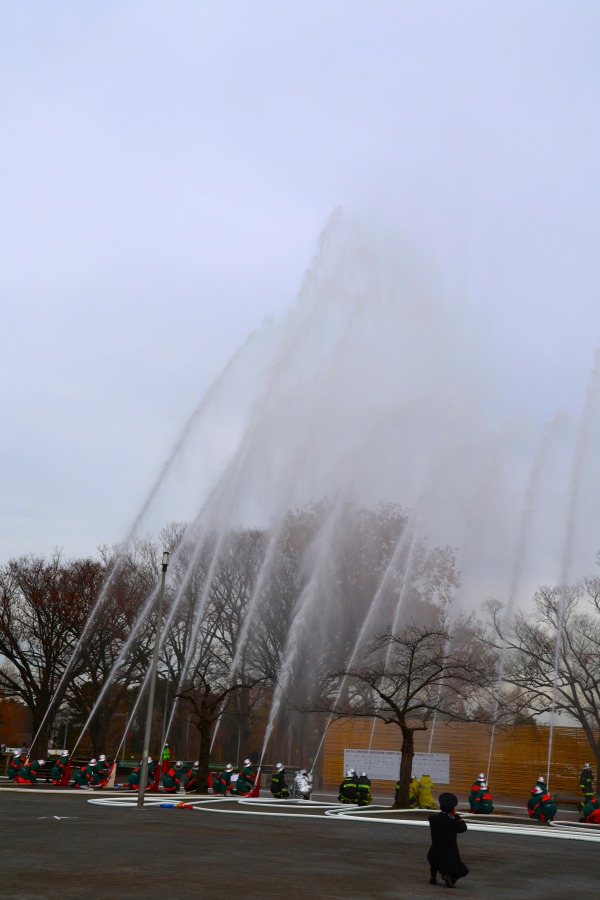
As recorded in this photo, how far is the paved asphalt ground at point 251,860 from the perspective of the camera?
1173 cm

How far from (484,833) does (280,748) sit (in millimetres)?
33777

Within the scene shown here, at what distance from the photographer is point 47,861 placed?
13805 millimetres

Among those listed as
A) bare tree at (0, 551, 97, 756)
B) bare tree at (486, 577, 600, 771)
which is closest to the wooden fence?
bare tree at (486, 577, 600, 771)

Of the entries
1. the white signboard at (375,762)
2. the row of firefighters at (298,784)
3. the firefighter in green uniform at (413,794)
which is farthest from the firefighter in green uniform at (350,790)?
the white signboard at (375,762)

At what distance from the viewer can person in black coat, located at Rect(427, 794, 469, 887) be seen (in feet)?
43.4

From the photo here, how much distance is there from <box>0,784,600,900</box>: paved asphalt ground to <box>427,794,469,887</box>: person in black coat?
0.29 m

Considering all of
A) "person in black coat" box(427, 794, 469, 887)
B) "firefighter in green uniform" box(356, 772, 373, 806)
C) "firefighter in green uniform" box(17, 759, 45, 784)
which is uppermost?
"person in black coat" box(427, 794, 469, 887)

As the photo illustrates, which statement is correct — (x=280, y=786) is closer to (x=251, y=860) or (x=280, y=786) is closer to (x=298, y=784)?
(x=298, y=784)

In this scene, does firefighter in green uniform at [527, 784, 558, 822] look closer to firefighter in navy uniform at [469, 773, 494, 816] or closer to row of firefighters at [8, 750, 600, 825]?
row of firefighters at [8, 750, 600, 825]

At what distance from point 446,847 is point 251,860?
3.51 meters

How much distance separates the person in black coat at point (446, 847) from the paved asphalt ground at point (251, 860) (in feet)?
0.96

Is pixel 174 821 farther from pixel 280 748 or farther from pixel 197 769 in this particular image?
pixel 280 748

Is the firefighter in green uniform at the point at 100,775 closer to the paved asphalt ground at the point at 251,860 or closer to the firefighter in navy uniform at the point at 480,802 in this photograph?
the paved asphalt ground at the point at 251,860

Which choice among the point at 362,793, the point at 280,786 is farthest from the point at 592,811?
the point at 280,786
